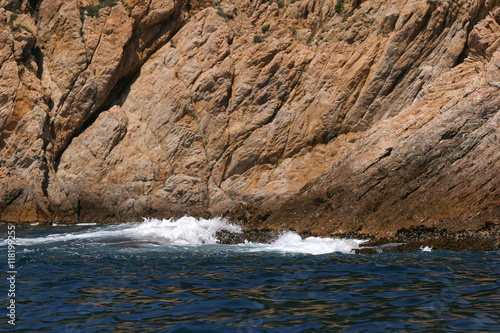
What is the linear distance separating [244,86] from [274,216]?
9725 millimetres

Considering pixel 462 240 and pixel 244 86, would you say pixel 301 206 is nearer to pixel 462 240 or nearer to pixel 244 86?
pixel 462 240

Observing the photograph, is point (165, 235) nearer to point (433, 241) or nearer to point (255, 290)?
point (433, 241)

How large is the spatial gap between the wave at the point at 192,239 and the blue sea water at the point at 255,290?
21cm

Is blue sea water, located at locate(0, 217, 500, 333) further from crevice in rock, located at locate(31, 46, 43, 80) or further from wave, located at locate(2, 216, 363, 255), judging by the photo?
crevice in rock, located at locate(31, 46, 43, 80)

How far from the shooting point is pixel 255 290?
28.5ft

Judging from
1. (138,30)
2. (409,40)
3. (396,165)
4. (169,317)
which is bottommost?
(169,317)

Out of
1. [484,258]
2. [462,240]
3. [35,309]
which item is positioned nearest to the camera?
[35,309]

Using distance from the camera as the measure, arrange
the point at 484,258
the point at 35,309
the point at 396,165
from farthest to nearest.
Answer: the point at 396,165
the point at 484,258
the point at 35,309

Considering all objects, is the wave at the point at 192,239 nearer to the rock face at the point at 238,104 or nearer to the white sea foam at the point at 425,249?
the rock face at the point at 238,104

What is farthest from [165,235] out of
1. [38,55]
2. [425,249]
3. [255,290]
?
[38,55]

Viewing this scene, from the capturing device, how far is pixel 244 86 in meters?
26.7

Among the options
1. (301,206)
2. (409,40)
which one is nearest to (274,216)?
(301,206)

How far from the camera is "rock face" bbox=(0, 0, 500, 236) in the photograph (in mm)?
18656

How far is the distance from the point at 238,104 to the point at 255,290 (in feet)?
61.7
